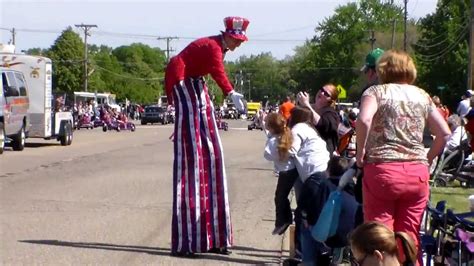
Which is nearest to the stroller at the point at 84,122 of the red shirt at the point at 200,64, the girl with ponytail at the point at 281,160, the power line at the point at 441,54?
the power line at the point at 441,54

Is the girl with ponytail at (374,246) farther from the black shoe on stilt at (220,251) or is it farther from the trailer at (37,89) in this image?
the trailer at (37,89)

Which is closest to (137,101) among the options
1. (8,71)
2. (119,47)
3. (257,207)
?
(119,47)

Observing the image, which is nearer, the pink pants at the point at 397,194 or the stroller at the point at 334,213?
the pink pants at the point at 397,194

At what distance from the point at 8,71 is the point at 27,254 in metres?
17.9

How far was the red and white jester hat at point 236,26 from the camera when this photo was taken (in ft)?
30.5

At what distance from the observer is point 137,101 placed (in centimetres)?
14075

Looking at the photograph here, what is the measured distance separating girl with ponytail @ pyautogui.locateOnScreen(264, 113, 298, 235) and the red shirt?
614mm

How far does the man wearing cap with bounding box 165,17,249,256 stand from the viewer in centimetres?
924

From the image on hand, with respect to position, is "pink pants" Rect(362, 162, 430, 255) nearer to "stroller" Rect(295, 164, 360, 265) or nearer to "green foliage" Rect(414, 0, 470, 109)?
"stroller" Rect(295, 164, 360, 265)

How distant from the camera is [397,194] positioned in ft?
21.2

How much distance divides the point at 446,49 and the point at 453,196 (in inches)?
→ 2335

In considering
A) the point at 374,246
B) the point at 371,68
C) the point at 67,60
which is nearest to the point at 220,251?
the point at 371,68

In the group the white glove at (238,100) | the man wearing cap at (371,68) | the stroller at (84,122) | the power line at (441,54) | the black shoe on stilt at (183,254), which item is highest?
the power line at (441,54)

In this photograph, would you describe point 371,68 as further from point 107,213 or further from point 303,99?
point 107,213
